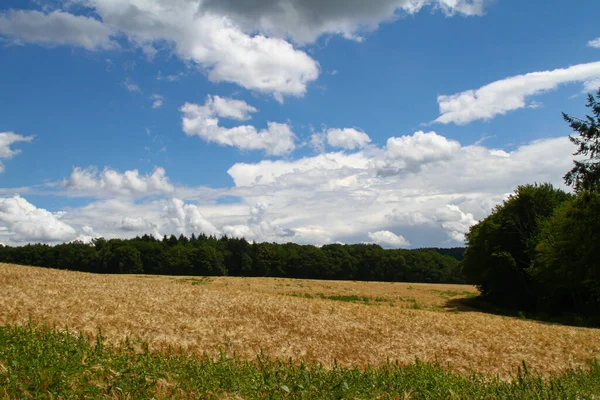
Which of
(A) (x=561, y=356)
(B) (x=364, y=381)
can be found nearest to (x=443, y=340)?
(A) (x=561, y=356)

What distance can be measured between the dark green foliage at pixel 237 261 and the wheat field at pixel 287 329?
97.5 metres

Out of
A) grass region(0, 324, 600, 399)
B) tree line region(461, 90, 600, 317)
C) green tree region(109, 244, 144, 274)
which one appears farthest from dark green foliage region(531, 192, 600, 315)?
green tree region(109, 244, 144, 274)

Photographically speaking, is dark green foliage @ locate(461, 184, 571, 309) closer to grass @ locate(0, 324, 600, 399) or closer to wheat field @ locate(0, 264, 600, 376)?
wheat field @ locate(0, 264, 600, 376)

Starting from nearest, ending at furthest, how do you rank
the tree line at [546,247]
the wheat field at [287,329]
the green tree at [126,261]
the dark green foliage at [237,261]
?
the wheat field at [287,329], the tree line at [546,247], the green tree at [126,261], the dark green foliage at [237,261]

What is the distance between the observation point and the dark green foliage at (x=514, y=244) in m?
47.4

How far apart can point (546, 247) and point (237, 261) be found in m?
108

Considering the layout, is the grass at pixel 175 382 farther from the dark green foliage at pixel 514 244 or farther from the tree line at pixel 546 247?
the dark green foliage at pixel 514 244

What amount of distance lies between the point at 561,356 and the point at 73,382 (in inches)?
742

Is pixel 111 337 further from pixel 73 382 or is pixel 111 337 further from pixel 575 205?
pixel 575 205

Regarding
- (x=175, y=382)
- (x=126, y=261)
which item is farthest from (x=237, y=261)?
(x=175, y=382)

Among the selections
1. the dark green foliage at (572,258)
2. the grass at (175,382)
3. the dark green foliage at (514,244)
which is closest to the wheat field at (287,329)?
the grass at (175,382)

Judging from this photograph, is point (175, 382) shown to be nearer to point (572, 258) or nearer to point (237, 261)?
point (572, 258)

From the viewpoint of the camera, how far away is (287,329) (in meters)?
18.2

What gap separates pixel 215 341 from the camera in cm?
1410
